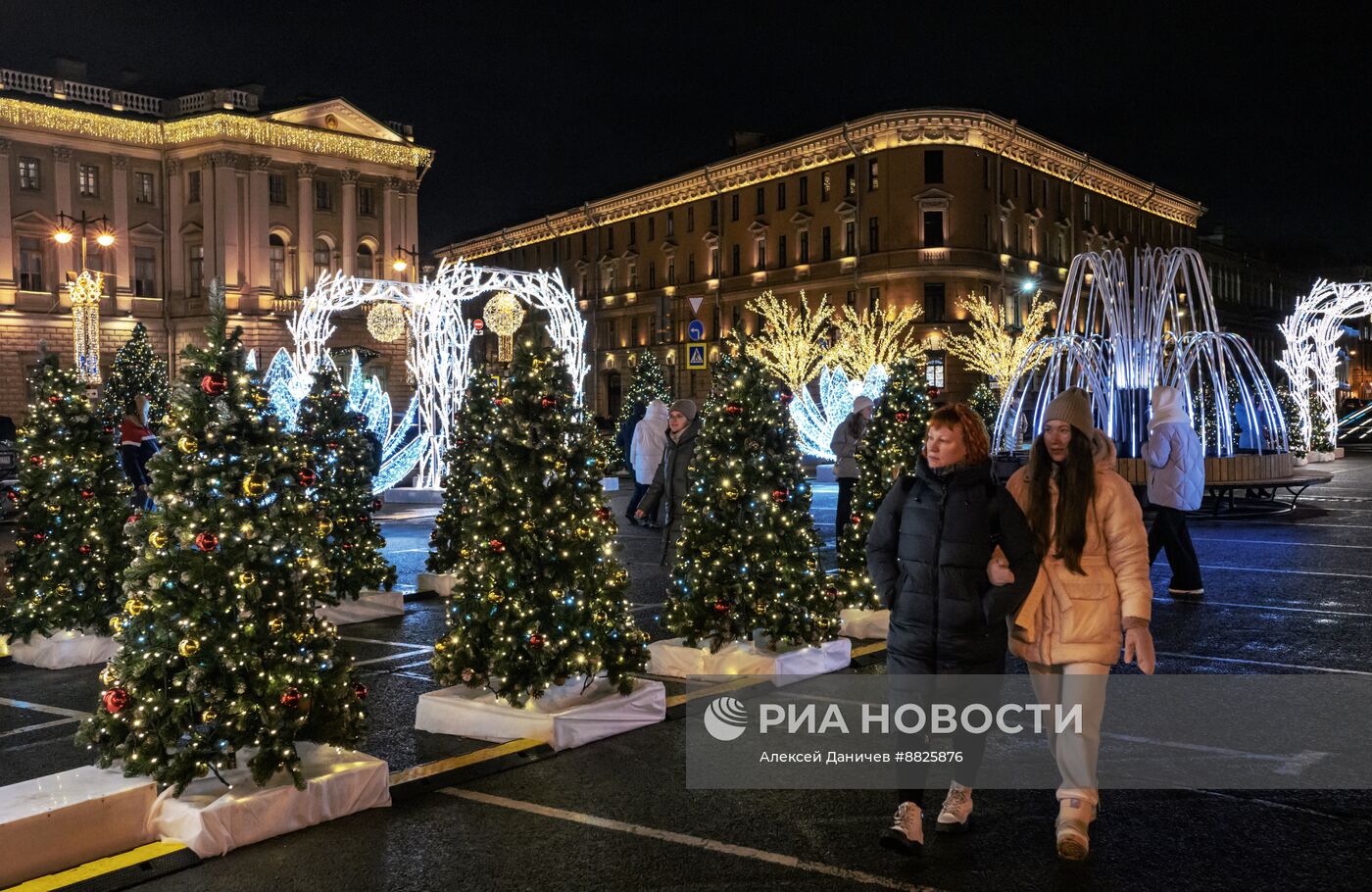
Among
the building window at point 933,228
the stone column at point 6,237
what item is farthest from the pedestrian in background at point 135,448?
the building window at point 933,228

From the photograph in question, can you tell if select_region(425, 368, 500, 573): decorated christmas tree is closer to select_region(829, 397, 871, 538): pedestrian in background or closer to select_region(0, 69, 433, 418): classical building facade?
select_region(829, 397, 871, 538): pedestrian in background

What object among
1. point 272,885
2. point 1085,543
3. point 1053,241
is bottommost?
point 272,885

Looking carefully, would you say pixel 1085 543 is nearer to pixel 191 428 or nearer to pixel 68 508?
pixel 191 428

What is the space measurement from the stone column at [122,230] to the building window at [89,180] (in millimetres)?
754

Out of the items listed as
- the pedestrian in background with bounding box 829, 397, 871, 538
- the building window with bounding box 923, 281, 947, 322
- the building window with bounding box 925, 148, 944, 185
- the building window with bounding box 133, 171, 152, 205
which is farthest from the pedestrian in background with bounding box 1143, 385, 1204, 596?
the building window with bounding box 133, 171, 152, 205

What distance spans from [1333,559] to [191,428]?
43.8 ft

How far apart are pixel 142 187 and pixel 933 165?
131ft

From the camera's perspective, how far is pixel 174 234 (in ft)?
198

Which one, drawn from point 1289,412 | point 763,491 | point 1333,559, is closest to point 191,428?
point 763,491

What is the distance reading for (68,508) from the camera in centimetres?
953

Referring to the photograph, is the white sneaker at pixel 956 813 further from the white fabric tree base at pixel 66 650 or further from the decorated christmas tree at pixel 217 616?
the white fabric tree base at pixel 66 650

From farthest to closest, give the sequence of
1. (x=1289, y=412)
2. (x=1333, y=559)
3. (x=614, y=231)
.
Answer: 1. (x=614, y=231)
2. (x=1289, y=412)
3. (x=1333, y=559)

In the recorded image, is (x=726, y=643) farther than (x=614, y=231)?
No

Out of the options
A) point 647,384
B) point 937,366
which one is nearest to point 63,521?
point 647,384
